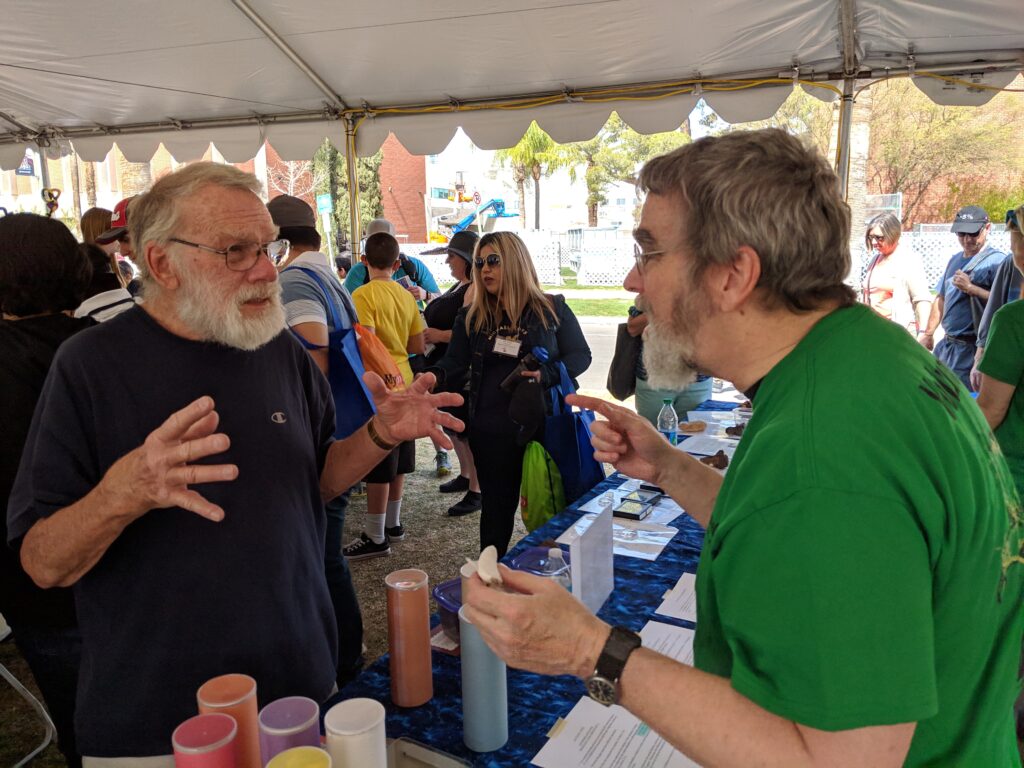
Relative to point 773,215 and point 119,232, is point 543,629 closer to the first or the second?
point 773,215

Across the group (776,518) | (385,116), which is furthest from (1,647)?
(385,116)

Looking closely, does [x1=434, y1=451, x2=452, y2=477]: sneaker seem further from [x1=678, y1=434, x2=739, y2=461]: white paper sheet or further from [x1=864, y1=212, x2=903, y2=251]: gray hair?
[x1=864, y1=212, x2=903, y2=251]: gray hair

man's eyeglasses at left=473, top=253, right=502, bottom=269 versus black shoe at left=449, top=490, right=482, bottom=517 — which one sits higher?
man's eyeglasses at left=473, top=253, right=502, bottom=269

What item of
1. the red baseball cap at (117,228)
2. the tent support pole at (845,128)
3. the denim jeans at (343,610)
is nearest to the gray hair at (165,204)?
the denim jeans at (343,610)

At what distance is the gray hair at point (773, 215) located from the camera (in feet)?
3.11

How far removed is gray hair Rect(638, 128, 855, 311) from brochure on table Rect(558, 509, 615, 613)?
80cm

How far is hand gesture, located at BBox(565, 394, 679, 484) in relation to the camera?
1.50 m

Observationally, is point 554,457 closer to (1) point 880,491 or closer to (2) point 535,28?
(1) point 880,491

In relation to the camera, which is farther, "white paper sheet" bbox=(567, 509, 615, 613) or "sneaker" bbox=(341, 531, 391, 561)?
"sneaker" bbox=(341, 531, 391, 561)

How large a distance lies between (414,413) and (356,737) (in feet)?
2.97

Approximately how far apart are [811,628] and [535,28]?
14.8 ft

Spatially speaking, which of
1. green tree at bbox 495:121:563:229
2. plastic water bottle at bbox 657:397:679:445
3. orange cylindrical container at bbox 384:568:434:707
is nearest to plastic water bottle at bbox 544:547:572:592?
orange cylindrical container at bbox 384:568:434:707

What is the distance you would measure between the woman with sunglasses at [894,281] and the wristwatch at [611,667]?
539 centimetres

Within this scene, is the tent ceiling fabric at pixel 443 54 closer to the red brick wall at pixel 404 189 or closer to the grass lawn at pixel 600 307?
the grass lawn at pixel 600 307
